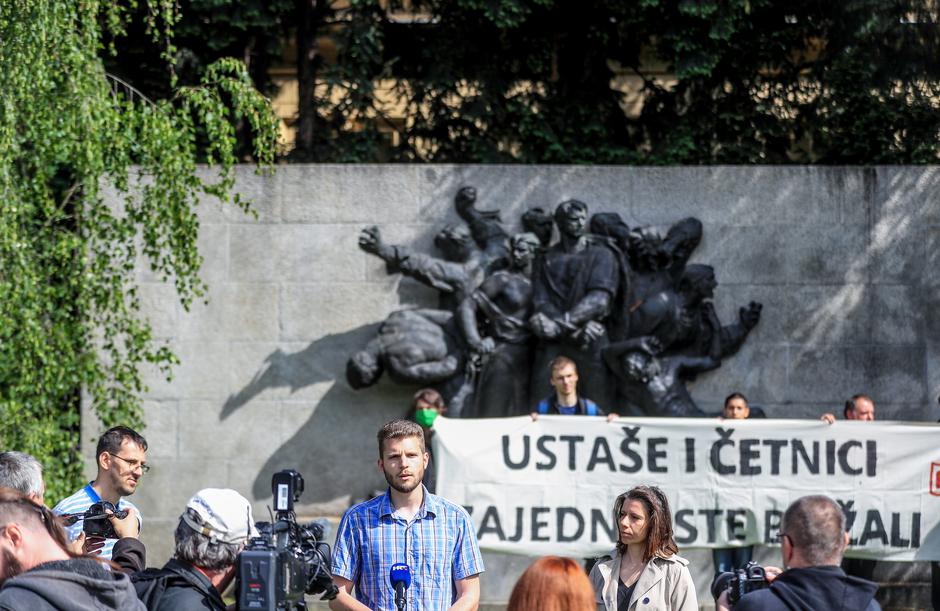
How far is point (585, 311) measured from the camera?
1156cm

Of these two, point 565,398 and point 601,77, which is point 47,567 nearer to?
point 565,398

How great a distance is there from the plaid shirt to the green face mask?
160 inches

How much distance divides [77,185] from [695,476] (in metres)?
5.10

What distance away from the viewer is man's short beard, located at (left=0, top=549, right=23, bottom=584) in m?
4.20

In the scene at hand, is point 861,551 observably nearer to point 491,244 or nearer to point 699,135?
point 491,244

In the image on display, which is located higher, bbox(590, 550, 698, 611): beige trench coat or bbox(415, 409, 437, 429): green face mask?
bbox(415, 409, 437, 429): green face mask

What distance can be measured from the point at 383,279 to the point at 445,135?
237 cm

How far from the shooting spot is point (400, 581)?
5887mm

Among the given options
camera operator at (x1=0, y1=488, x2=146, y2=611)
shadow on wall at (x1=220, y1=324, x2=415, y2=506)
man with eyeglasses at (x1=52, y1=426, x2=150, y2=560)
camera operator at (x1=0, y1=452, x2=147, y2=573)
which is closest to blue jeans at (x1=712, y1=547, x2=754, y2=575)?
shadow on wall at (x1=220, y1=324, x2=415, y2=506)

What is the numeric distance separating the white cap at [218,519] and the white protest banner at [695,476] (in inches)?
210

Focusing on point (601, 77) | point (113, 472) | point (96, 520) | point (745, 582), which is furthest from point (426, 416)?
point (601, 77)

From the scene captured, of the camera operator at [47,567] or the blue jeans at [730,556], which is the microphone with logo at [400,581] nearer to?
the camera operator at [47,567]

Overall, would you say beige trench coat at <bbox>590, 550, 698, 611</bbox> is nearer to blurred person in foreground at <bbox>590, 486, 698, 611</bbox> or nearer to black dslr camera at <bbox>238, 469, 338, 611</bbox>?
blurred person in foreground at <bbox>590, 486, 698, 611</bbox>

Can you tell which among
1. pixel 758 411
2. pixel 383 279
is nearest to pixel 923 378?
pixel 758 411
